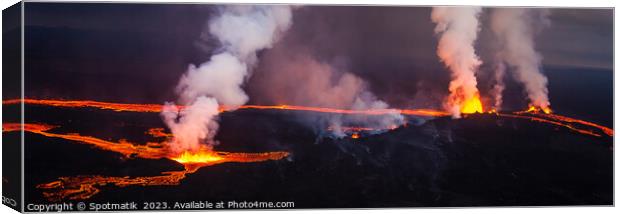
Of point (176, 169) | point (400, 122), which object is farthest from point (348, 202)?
point (176, 169)

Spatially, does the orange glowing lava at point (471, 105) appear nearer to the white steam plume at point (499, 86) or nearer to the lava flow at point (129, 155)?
the white steam plume at point (499, 86)

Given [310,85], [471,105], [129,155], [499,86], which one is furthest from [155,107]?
[499,86]

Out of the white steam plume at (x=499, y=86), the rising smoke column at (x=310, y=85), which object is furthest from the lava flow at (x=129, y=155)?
the white steam plume at (x=499, y=86)

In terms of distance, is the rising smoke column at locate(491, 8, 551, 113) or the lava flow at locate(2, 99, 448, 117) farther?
the rising smoke column at locate(491, 8, 551, 113)

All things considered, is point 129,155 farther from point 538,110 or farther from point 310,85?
point 538,110

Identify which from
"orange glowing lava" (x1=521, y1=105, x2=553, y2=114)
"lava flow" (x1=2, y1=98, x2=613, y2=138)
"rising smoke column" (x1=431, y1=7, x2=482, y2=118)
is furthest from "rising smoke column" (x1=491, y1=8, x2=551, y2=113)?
"rising smoke column" (x1=431, y1=7, x2=482, y2=118)

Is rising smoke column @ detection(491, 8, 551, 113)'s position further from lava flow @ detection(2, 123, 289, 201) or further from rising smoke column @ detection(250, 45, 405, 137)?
lava flow @ detection(2, 123, 289, 201)

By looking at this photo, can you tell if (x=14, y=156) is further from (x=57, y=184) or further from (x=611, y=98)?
(x=611, y=98)
